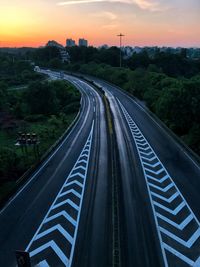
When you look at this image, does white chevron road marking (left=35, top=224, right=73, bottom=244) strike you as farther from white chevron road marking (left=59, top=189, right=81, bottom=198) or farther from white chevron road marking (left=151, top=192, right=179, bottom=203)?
white chevron road marking (left=151, top=192, right=179, bottom=203)

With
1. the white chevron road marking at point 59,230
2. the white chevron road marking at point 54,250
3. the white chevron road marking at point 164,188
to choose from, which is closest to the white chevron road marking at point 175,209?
the white chevron road marking at point 164,188

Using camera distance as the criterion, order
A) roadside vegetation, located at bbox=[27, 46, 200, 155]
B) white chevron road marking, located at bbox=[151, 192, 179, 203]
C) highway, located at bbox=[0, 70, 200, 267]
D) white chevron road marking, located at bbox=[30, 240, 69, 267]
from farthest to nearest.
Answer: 1. roadside vegetation, located at bbox=[27, 46, 200, 155]
2. white chevron road marking, located at bbox=[151, 192, 179, 203]
3. highway, located at bbox=[0, 70, 200, 267]
4. white chevron road marking, located at bbox=[30, 240, 69, 267]

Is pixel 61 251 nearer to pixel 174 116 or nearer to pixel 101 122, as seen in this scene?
pixel 174 116

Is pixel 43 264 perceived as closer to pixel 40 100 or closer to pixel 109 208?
pixel 109 208

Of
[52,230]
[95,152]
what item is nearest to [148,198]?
[52,230]

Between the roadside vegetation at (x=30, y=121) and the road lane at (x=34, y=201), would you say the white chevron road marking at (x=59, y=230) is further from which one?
the roadside vegetation at (x=30, y=121)

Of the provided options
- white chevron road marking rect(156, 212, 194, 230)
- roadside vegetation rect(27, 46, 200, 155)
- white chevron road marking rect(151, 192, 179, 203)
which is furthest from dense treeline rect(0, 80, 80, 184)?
roadside vegetation rect(27, 46, 200, 155)
